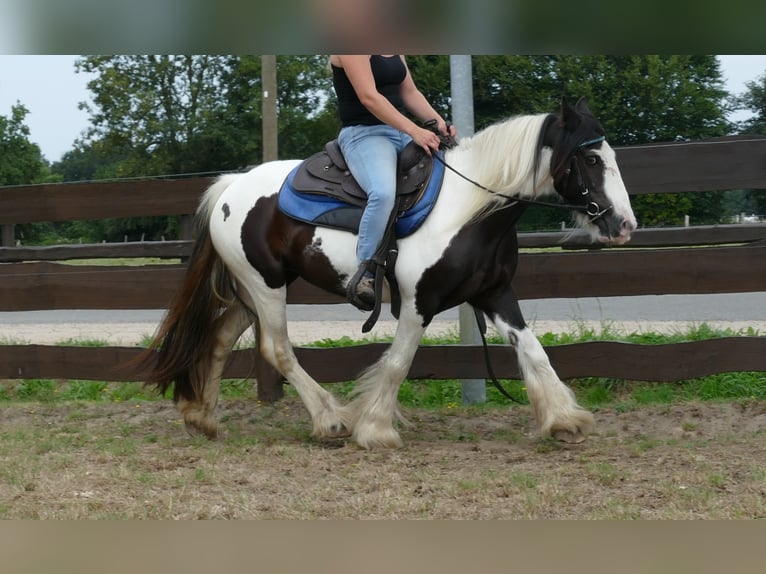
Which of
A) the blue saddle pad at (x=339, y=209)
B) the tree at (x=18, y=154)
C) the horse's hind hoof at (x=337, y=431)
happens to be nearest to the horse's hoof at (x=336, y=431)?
the horse's hind hoof at (x=337, y=431)

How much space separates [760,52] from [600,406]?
16.5 feet

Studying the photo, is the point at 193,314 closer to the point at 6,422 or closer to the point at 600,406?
the point at 6,422

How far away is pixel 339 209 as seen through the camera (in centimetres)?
481

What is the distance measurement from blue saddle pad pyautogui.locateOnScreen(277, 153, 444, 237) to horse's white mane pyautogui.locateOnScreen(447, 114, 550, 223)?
22 centimetres

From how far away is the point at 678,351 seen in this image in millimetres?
5520

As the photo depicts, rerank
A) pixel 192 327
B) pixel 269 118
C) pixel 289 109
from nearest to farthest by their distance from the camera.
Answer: pixel 192 327 → pixel 269 118 → pixel 289 109

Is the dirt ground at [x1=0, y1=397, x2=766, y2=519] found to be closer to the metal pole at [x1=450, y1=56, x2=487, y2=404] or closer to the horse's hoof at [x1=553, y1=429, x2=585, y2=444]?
the horse's hoof at [x1=553, y1=429, x2=585, y2=444]

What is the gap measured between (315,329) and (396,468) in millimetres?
5317

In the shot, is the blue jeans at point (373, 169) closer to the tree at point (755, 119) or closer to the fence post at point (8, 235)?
the tree at point (755, 119)

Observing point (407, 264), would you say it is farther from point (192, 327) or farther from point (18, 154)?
point (18, 154)

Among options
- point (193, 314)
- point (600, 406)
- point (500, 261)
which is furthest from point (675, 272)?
point (193, 314)

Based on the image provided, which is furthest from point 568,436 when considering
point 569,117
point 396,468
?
point 569,117

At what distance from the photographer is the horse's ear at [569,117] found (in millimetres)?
4340

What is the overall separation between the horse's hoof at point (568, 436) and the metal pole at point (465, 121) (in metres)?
1.44
